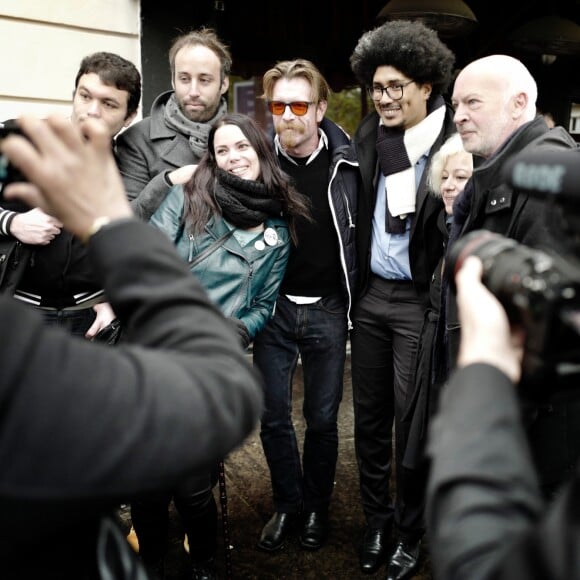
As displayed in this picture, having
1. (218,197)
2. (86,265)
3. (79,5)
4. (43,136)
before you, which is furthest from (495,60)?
(79,5)

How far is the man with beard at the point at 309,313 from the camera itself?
333 cm

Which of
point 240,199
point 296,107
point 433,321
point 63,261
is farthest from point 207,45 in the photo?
point 433,321

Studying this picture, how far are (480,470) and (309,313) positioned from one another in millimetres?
2399

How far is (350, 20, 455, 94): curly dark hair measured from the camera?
3.25m

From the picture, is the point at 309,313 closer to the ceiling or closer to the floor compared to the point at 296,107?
closer to the floor

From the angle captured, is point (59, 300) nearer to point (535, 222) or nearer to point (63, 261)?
point (63, 261)

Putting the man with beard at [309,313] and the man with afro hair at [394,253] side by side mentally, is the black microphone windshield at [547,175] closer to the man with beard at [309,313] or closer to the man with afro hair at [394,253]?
the man with afro hair at [394,253]

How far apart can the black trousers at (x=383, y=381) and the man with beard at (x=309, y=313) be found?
0.12m

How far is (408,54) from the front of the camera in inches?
128

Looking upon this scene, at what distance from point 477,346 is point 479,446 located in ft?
0.54

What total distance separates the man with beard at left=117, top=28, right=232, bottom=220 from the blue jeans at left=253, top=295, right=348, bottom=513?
82 centimetres

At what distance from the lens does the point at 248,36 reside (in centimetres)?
575

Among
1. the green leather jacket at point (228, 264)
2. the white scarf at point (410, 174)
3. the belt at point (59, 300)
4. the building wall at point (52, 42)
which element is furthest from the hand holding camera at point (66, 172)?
the building wall at point (52, 42)

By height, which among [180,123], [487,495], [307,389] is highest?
[180,123]
